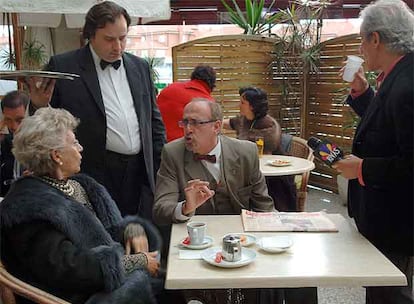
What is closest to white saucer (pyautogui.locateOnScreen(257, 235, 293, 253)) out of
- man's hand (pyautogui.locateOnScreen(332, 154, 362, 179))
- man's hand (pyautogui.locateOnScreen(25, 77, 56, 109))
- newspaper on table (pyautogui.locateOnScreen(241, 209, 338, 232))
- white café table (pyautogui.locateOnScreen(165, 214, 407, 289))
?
white café table (pyautogui.locateOnScreen(165, 214, 407, 289))

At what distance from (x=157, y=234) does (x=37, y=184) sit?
0.61 meters

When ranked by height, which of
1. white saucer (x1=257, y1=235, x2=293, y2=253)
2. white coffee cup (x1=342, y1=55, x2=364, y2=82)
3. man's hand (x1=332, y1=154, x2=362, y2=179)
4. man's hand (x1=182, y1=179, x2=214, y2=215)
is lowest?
white saucer (x1=257, y1=235, x2=293, y2=253)

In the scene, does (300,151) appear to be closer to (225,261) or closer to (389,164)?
(389,164)

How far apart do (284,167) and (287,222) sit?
1.48m

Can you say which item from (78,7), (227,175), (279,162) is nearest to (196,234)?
(227,175)

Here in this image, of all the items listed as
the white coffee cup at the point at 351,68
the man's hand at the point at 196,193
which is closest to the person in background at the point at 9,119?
the man's hand at the point at 196,193

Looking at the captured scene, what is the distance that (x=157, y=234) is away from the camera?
203cm

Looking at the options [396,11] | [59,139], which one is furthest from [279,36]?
[59,139]

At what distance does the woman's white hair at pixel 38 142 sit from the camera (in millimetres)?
1684

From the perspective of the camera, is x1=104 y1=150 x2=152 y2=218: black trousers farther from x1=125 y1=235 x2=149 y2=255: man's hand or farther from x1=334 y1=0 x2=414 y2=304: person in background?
x1=334 y1=0 x2=414 y2=304: person in background

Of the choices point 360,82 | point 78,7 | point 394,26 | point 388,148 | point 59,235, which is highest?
point 78,7

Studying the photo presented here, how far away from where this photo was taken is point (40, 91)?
2.15 metres

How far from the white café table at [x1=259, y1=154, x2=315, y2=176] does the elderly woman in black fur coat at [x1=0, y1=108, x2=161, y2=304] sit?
1.60 meters

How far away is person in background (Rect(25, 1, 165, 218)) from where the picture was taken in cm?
234
